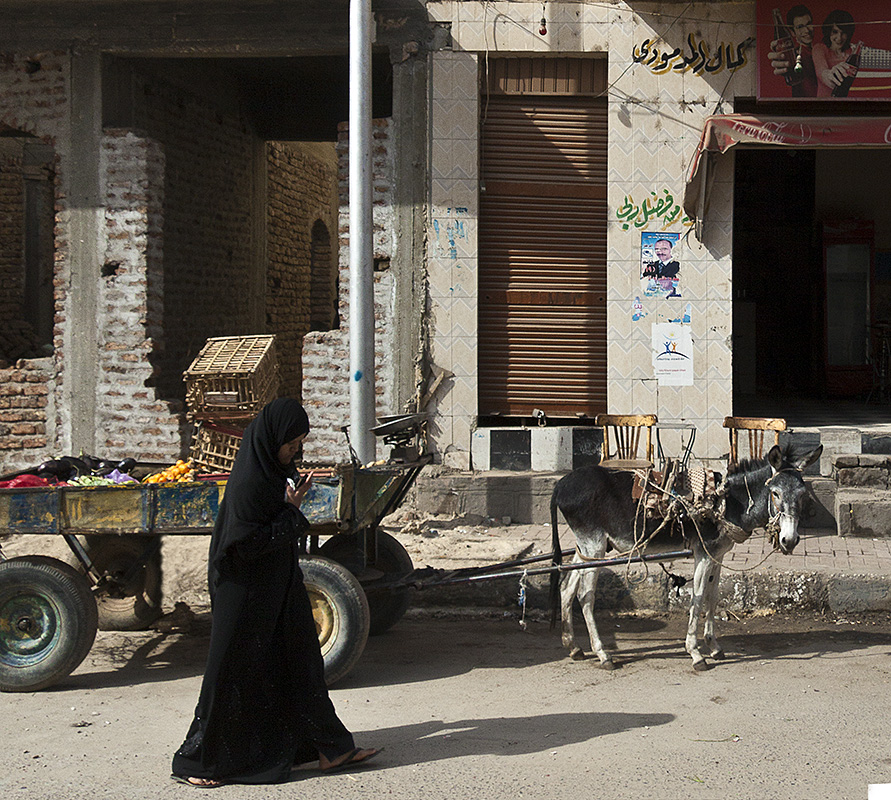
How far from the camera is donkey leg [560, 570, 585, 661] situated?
6.54 meters

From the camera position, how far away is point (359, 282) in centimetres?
810

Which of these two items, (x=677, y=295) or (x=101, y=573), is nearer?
(x=101, y=573)

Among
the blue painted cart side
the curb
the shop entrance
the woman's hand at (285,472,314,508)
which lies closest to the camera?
the woman's hand at (285,472,314,508)

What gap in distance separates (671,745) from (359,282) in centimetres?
433

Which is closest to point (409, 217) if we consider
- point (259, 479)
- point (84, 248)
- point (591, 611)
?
point (84, 248)

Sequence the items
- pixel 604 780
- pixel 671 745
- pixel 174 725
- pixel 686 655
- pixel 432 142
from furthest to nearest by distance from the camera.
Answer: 1. pixel 432 142
2. pixel 686 655
3. pixel 174 725
4. pixel 671 745
5. pixel 604 780

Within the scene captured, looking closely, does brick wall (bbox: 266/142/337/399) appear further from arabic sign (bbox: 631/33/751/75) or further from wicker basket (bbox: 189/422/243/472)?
arabic sign (bbox: 631/33/751/75)

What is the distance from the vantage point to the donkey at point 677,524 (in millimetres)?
6160

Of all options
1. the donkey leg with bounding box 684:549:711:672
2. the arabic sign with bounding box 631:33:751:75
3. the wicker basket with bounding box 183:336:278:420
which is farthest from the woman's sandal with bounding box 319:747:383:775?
the arabic sign with bounding box 631:33:751:75

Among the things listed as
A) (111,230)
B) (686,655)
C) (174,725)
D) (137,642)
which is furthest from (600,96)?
(174,725)

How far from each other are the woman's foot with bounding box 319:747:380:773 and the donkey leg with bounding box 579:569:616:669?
2011 millimetres

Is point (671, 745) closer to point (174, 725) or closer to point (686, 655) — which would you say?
point (686, 655)

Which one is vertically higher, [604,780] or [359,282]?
[359,282]

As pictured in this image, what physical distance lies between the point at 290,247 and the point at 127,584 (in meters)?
8.94
